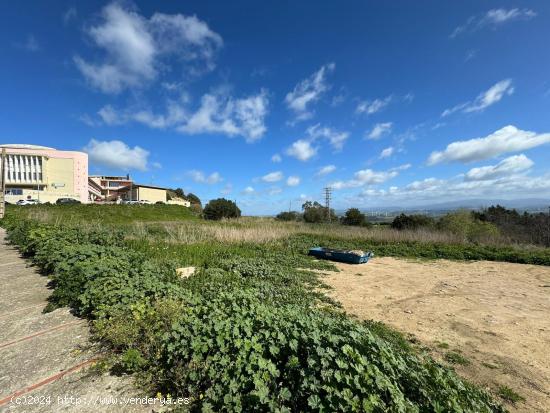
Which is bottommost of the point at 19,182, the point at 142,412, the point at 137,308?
the point at 142,412

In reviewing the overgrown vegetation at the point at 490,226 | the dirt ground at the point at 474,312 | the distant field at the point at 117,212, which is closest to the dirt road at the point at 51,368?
the dirt ground at the point at 474,312

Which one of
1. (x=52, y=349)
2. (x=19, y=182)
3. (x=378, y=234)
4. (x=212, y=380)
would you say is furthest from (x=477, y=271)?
(x=19, y=182)

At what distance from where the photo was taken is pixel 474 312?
647 cm

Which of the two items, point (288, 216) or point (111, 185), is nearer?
point (288, 216)

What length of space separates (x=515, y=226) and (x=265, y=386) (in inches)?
1109

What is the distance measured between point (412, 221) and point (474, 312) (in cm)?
1918

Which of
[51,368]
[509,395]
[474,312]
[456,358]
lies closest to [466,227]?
[474,312]

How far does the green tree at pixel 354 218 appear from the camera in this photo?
109 ft

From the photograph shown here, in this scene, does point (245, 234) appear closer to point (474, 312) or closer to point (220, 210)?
point (474, 312)

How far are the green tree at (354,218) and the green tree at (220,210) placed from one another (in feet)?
46.8

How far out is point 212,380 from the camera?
2461 mm

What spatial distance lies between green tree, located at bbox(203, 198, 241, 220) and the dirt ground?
96.5 feet

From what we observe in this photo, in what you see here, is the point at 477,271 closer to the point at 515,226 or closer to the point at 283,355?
the point at 283,355

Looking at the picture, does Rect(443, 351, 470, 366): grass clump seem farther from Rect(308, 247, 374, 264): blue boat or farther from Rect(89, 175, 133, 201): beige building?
Rect(89, 175, 133, 201): beige building
